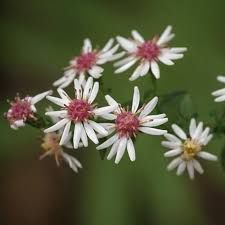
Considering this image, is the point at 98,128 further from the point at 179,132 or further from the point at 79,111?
the point at 179,132

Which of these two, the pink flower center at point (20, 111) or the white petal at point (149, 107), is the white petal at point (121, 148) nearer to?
the white petal at point (149, 107)

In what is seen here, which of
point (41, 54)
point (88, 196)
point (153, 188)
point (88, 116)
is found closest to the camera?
point (88, 116)

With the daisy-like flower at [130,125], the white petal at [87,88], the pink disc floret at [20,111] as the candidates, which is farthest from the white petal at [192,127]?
the pink disc floret at [20,111]

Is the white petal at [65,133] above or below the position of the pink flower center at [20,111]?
below

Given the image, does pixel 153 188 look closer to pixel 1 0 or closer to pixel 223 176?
pixel 223 176

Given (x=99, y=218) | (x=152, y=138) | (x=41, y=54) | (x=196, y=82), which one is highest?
(x=41, y=54)

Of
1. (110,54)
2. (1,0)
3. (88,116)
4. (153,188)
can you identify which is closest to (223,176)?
(153,188)

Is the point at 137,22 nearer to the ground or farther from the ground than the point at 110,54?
farther from the ground
